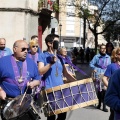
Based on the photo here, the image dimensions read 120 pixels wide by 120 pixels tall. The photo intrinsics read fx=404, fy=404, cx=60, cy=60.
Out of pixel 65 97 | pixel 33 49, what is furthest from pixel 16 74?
pixel 33 49

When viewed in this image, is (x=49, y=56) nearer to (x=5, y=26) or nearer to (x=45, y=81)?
(x=45, y=81)

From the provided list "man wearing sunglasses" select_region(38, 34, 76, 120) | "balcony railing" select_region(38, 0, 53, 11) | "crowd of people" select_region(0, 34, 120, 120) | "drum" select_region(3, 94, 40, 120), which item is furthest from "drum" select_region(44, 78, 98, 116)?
"balcony railing" select_region(38, 0, 53, 11)

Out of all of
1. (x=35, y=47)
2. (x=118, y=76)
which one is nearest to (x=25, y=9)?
(x=35, y=47)

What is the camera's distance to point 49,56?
19.8 ft

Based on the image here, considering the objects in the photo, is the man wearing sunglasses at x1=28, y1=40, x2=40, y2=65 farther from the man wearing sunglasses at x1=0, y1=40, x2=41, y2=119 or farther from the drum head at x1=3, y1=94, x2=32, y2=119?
the drum head at x1=3, y1=94, x2=32, y2=119

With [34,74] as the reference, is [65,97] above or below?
below

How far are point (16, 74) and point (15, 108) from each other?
0.52 metres

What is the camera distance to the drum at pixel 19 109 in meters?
4.84

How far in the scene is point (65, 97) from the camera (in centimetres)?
557

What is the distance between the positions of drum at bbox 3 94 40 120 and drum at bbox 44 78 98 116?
570mm

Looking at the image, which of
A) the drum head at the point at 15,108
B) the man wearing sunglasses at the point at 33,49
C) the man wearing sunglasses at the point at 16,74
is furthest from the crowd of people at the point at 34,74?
the man wearing sunglasses at the point at 33,49

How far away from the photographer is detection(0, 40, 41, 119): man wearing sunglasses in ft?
17.0

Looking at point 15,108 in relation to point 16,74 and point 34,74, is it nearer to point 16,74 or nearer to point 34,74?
point 16,74

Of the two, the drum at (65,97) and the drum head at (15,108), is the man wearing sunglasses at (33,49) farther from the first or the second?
the drum head at (15,108)
